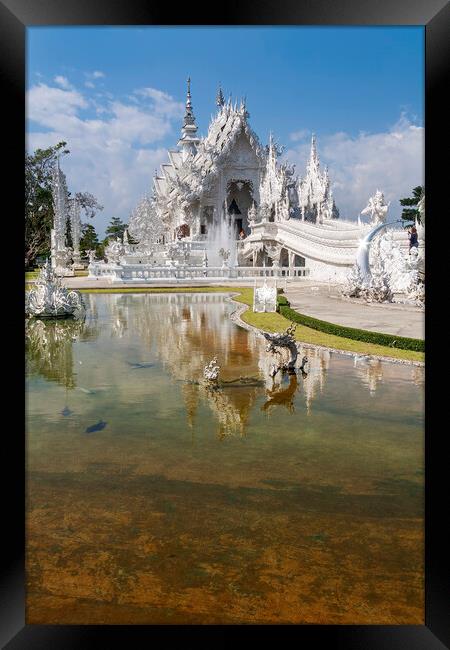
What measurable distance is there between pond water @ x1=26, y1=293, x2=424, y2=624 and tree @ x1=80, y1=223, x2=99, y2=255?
142 ft

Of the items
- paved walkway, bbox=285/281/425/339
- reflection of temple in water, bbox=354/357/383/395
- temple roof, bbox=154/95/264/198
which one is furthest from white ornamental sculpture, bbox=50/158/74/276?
reflection of temple in water, bbox=354/357/383/395

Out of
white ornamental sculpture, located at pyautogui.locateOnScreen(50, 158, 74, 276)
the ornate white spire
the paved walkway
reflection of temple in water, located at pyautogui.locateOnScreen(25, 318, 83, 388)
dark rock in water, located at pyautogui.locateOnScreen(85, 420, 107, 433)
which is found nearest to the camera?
dark rock in water, located at pyautogui.locateOnScreen(85, 420, 107, 433)

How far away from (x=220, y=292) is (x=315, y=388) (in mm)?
15106

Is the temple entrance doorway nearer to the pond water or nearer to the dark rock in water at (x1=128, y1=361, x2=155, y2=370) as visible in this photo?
the dark rock in water at (x1=128, y1=361, x2=155, y2=370)

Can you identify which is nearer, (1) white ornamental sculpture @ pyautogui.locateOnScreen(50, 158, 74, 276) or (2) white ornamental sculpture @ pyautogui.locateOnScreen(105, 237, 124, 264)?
(2) white ornamental sculpture @ pyautogui.locateOnScreen(105, 237, 124, 264)

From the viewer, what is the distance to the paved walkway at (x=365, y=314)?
1034 centimetres

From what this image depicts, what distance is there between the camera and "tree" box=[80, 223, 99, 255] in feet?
159

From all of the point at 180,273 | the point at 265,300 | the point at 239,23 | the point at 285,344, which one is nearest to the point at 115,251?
the point at 180,273

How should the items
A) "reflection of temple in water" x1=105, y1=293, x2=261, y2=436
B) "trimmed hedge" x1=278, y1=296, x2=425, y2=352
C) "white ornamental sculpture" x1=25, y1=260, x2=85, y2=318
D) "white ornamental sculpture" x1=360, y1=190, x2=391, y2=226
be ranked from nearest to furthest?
"reflection of temple in water" x1=105, y1=293, x2=261, y2=436 → "trimmed hedge" x1=278, y1=296, x2=425, y2=352 → "white ornamental sculpture" x1=25, y1=260, x2=85, y2=318 → "white ornamental sculpture" x1=360, y1=190, x2=391, y2=226

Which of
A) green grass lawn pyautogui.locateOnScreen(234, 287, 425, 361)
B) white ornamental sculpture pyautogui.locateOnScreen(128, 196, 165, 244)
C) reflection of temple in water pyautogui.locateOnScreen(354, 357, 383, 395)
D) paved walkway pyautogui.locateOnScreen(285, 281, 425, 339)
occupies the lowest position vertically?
reflection of temple in water pyautogui.locateOnScreen(354, 357, 383, 395)

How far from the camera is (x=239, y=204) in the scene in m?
40.5

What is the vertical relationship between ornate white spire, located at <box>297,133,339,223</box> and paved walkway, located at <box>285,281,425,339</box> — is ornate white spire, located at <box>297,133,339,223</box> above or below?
above

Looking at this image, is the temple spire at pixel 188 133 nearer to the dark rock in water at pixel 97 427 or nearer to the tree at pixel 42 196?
the tree at pixel 42 196
